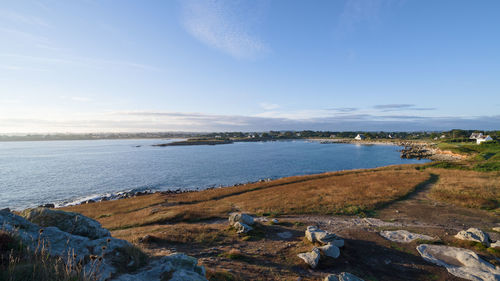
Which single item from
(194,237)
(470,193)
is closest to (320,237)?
(194,237)

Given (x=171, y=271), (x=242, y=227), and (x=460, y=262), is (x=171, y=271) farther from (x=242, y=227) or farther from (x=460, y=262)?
(x=460, y=262)

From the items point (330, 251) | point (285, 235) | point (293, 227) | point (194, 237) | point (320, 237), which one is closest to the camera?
point (330, 251)

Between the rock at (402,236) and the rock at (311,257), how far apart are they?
22.9ft

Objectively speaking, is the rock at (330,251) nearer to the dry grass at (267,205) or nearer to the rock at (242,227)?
the rock at (242,227)

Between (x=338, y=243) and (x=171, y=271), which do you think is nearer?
(x=171, y=271)

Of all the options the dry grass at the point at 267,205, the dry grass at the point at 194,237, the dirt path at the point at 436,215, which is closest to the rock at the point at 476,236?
the dirt path at the point at 436,215

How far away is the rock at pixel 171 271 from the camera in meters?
6.33

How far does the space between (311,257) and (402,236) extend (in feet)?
27.6

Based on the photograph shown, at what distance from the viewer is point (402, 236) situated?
14.6 m

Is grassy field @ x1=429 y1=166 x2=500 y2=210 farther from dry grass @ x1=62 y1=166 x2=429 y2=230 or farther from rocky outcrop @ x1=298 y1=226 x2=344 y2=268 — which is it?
rocky outcrop @ x1=298 y1=226 x2=344 y2=268

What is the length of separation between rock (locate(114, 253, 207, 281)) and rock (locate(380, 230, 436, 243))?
13.8 meters

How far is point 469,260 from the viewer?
11.1 meters

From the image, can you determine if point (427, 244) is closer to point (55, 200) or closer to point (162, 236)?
point (162, 236)

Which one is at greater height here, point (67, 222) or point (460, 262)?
point (67, 222)
